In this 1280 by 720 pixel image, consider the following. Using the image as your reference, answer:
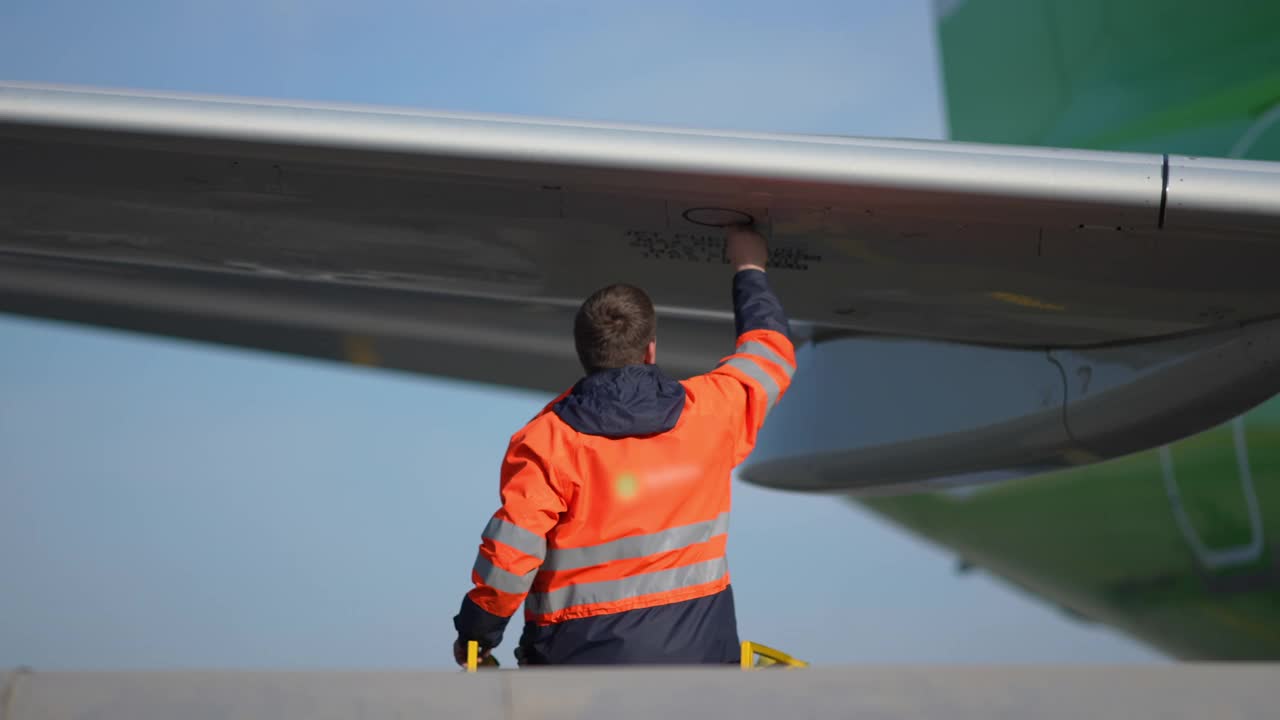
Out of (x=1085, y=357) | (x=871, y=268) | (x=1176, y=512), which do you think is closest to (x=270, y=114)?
(x=871, y=268)

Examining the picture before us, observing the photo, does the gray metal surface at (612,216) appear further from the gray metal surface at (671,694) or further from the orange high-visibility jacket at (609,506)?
the gray metal surface at (671,694)

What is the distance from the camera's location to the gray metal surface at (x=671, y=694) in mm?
1744

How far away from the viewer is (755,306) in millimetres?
3037

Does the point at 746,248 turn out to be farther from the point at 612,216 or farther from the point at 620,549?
the point at 620,549

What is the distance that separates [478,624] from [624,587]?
0.99ft

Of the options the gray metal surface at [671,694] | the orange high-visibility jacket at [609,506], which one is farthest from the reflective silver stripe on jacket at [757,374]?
the gray metal surface at [671,694]

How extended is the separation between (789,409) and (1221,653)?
2838mm

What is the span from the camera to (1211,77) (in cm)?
650

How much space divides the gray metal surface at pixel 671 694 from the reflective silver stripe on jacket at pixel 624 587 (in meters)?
0.76

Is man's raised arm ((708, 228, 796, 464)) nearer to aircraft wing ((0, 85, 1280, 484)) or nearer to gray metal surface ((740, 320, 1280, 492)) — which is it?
aircraft wing ((0, 85, 1280, 484))

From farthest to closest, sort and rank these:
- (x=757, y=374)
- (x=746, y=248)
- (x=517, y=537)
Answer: (x=746, y=248), (x=757, y=374), (x=517, y=537)

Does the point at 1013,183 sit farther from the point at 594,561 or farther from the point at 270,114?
the point at 270,114

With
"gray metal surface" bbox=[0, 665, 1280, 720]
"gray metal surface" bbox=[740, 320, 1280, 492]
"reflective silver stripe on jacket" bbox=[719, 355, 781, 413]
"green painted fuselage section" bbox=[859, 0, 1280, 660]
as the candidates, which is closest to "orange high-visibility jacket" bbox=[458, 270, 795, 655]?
"reflective silver stripe on jacket" bbox=[719, 355, 781, 413]

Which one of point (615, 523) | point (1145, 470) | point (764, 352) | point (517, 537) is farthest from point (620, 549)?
point (1145, 470)
